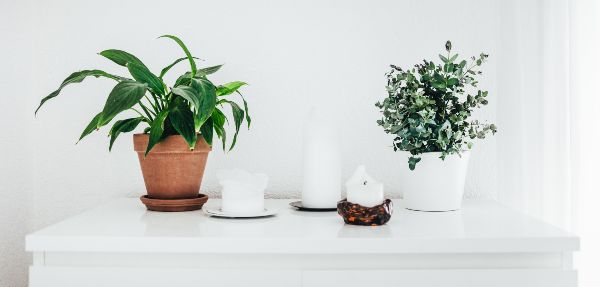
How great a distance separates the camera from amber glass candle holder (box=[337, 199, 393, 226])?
41.6 inches

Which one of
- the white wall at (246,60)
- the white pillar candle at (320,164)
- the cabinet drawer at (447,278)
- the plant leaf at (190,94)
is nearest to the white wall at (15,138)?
the white wall at (246,60)

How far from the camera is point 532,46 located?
147 cm

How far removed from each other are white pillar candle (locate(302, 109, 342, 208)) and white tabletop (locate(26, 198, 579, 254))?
0.13 meters

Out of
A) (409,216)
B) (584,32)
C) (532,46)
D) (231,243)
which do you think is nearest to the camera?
(231,243)

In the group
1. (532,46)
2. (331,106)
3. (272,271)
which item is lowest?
(272,271)

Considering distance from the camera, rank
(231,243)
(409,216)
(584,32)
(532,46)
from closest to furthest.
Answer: (231,243)
(409,216)
(584,32)
(532,46)

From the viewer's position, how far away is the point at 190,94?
1.08 metres

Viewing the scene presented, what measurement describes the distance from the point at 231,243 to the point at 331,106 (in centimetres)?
64

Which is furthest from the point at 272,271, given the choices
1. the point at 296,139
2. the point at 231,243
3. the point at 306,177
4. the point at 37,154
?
the point at 37,154

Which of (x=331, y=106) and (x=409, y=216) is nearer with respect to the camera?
(x=409, y=216)

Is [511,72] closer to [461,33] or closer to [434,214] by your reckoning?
[461,33]

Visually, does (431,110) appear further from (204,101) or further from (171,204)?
(171,204)

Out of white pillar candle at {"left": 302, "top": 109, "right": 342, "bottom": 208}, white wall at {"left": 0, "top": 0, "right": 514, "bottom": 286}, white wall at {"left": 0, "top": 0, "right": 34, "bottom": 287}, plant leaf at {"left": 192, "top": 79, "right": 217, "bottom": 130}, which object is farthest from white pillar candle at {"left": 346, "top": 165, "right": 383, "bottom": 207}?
white wall at {"left": 0, "top": 0, "right": 34, "bottom": 287}

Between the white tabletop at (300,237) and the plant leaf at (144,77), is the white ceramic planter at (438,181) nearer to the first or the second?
the white tabletop at (300,237)
